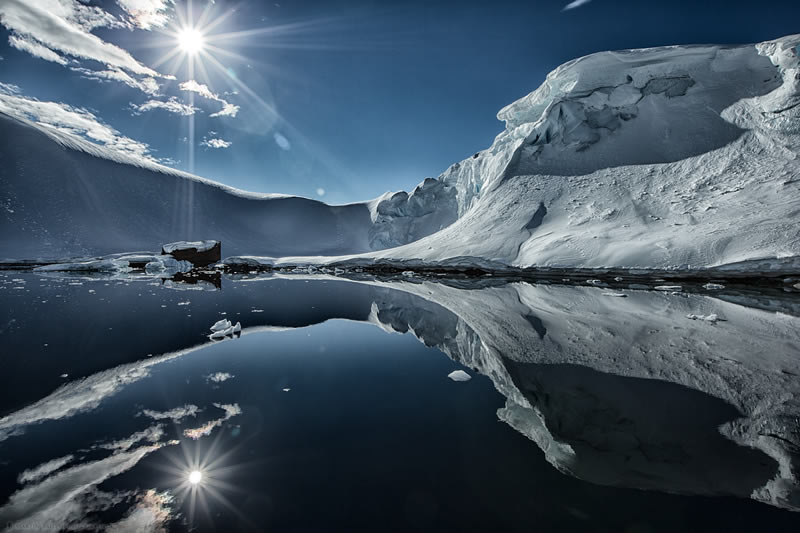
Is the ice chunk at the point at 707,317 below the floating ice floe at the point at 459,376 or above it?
above

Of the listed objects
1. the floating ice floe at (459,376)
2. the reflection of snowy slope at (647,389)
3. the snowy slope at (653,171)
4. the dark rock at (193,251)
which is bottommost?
the floating ice floe at (459,376)

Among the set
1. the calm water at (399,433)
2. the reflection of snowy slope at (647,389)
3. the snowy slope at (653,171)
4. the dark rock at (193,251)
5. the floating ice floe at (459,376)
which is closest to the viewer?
the calm water at (399,433)

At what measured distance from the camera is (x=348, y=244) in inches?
2756

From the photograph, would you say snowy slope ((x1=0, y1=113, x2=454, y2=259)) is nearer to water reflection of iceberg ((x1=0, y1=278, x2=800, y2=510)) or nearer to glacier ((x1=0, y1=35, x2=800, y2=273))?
glacier ((x1=0, y1=35, x2=800, y2=273))

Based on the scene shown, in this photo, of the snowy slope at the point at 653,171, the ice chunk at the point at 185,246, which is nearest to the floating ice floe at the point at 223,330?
the snowy slope at the point at 653,171

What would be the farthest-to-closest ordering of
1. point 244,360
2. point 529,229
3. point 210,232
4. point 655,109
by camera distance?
1. point 210,232
2. point 655,109
3. point 529,229
4. point 244,360

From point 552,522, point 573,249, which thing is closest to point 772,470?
point 552,522

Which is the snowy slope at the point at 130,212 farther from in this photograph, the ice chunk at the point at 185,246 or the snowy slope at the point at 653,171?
the snowy slope at the point at 653,171

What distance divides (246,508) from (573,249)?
62.0ft

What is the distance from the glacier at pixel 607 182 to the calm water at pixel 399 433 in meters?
12.8

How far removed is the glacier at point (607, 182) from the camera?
15875mm

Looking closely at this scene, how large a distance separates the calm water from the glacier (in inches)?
505

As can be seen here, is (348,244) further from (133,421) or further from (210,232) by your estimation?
(133,421)

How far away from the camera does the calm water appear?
1677mm
